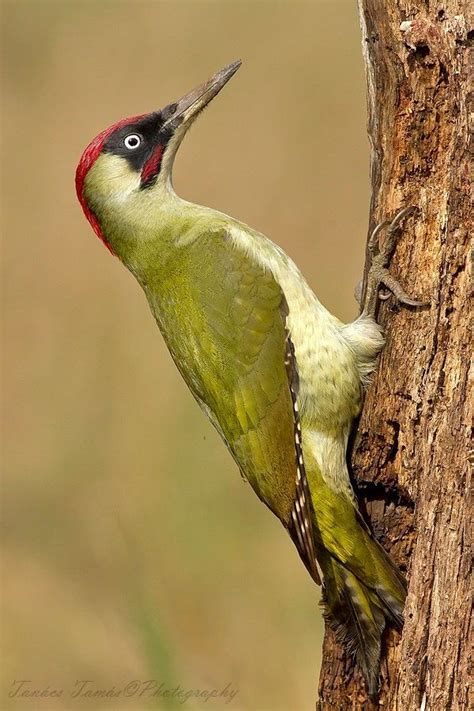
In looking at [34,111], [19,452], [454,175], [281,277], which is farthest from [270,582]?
[34,111]

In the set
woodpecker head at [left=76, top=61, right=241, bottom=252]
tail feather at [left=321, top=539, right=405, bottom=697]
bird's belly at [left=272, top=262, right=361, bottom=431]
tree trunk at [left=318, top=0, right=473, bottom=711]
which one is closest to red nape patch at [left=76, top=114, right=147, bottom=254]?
woodpecker head at [left=76, top=61, right=241, bottom=252]

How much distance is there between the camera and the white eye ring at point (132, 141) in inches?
159

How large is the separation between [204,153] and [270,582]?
293 centimetres

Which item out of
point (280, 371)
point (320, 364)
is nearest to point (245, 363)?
point (280, 371)

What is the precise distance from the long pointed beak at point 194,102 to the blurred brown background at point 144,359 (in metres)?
1.69

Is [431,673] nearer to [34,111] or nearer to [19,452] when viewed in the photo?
[19,452]

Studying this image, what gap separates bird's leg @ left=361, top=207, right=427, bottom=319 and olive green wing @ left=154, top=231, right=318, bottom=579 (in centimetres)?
30

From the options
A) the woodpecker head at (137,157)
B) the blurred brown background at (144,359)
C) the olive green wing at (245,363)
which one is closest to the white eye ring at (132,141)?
the woodpecker head at (137,157)

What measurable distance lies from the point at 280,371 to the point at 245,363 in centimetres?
12

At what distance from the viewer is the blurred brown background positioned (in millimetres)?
5082

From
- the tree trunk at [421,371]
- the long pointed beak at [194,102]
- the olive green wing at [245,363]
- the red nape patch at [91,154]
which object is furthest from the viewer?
the long pointed beak at [194,102]

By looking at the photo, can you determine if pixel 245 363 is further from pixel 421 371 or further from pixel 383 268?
pixel 421 371

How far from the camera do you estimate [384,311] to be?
11.2 ft

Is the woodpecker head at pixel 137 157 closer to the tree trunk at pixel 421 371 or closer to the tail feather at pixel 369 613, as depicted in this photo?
the tree trunk at pixel 421 371
